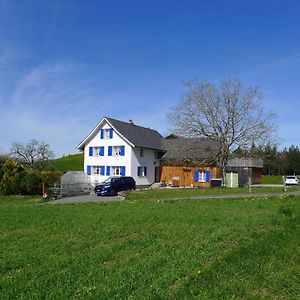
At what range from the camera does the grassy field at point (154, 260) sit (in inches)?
221

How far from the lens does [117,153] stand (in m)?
46.2

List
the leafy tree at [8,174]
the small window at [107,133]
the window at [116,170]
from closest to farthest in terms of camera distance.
→ the leafy tree at [8,174]
the window at [116,170]
the small window at [107,133]

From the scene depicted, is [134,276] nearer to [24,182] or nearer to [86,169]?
[24,182]

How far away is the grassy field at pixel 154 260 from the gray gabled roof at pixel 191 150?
33595mm

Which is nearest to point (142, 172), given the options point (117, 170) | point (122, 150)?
point (117, 170)

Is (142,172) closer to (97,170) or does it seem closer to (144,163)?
(144,163)

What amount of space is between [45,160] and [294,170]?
5341cm

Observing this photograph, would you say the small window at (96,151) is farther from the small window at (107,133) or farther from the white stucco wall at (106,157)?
the small window at (107,133)

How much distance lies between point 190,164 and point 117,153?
352 inches

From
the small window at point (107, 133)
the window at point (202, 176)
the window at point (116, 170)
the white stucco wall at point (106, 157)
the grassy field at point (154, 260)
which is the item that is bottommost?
the grassy field at point (154, 260)

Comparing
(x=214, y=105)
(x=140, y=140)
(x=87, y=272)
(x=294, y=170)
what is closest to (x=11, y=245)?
(x=87, y=272)

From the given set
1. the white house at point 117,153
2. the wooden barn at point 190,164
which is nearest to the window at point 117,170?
the white house at point 117,153

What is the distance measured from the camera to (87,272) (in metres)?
6.52

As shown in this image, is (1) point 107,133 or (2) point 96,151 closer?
(1) point 107,133
